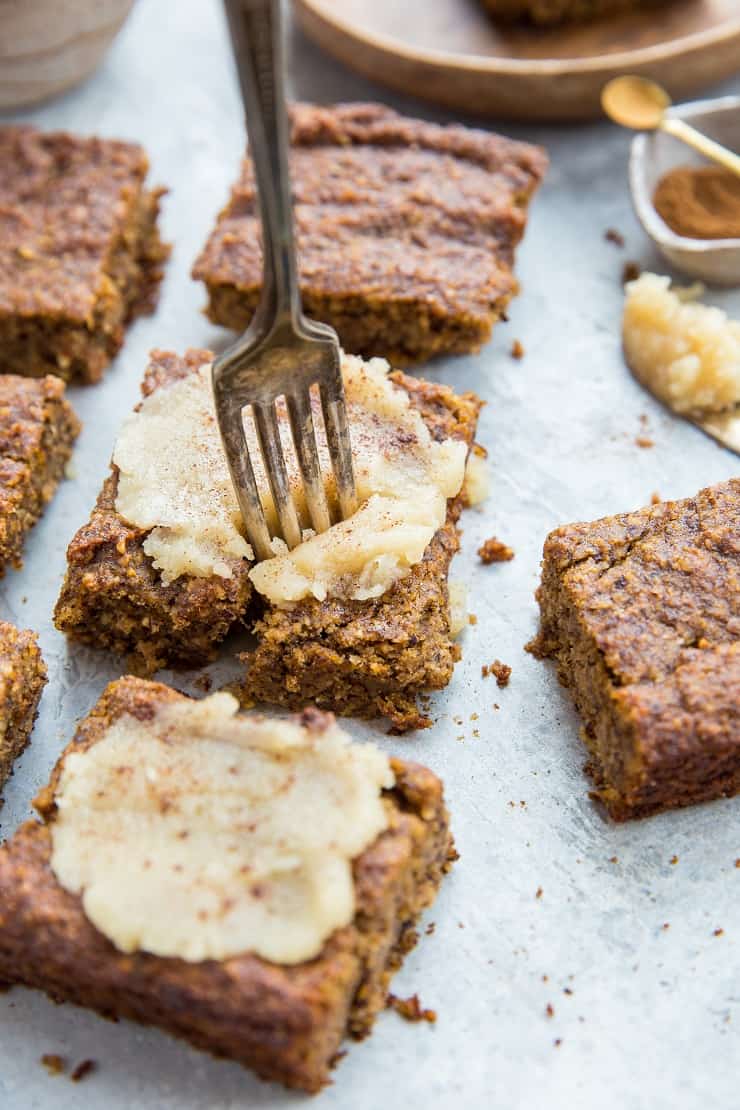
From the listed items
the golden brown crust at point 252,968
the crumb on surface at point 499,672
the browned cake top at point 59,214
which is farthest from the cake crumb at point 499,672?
the browned cake top at point 59,214

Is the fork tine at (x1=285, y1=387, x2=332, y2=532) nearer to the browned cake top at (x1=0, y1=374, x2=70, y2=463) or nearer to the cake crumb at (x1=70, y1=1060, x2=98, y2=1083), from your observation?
the browned cake top at (x1=0, y1=374, x2=70, y2=463)

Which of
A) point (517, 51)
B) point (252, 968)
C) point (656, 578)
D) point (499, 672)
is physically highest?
point (517, 51)

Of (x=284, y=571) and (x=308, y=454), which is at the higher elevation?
(x=308, y=454)

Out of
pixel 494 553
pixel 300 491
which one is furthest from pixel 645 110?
pixel 300 491

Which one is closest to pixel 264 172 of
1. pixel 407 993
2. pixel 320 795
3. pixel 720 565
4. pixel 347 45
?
pixel 320 795

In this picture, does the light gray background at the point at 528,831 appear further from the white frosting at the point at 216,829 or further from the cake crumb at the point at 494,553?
the white frosting at the point at 216,829

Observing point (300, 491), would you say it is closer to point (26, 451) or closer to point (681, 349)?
point (26, 451)

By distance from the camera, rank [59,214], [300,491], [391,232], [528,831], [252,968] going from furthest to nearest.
A: 1. [59,214]
2. [391,232]
3. [300,491]
4. [528,831]
5. [252,968]
